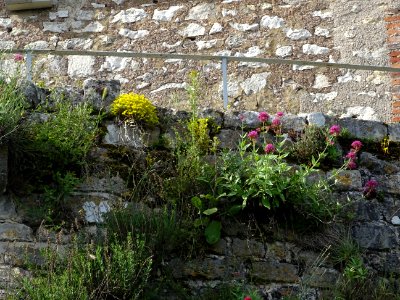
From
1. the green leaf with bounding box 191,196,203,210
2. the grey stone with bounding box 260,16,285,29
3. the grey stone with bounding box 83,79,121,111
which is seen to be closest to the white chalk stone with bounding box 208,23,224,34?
the grey stone with bounding box 260,16,285,29

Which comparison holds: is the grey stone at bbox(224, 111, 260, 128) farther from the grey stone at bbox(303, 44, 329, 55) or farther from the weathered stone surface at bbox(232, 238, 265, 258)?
the grey stone at bbox(303, 44, 329, 55)

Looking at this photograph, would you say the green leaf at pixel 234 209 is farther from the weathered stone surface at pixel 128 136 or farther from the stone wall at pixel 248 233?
the weathered stone surface at pixel 128 136

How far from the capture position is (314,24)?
913cm

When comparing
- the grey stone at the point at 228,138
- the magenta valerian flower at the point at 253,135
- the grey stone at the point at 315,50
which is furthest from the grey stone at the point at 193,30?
the magenta valerian flower at the point at 253,135

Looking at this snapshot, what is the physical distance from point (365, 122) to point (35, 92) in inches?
96.9

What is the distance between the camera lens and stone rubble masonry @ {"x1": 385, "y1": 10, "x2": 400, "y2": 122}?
8.55 m

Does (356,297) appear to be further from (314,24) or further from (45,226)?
(314,24)

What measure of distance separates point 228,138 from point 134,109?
715mm

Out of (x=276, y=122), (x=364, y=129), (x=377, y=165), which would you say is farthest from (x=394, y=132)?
(x=276, y=122)

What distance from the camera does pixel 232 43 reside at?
9109 mm

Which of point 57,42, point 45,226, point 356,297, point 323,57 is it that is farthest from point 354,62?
point 45,226

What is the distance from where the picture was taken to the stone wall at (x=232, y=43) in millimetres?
8688

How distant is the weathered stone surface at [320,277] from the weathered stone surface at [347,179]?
29.3 inches

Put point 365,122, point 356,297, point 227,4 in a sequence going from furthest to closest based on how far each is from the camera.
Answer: point 227,4 → point 365,122 → point 356,297
